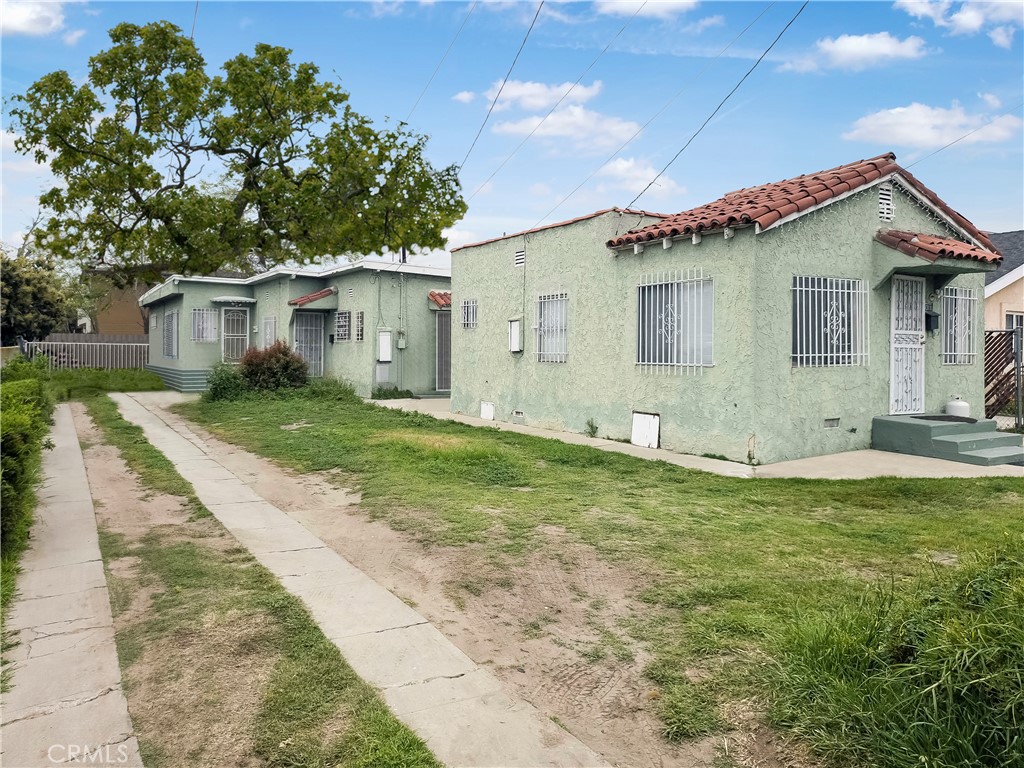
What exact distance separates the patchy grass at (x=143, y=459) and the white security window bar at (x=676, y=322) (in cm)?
655

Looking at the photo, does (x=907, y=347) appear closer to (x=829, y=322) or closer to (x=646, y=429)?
(x=829, y=322)

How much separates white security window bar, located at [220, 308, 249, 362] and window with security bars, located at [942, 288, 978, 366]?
1943cm

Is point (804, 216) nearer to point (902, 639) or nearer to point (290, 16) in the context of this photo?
point (902, 639)

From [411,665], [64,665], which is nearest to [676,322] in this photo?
[411,665]

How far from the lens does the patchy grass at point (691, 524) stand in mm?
3969

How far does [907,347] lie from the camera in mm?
11148

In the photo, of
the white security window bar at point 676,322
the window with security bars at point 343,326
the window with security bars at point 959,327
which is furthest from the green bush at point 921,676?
the window with security bars at point 343,326

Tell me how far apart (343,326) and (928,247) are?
14839 mm

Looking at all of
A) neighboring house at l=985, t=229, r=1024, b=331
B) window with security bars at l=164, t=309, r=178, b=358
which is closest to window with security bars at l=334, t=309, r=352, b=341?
window with security bars at l=164, t=309, r=178, b=358

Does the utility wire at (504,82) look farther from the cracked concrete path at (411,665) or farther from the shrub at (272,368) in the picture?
the cracked concrete path at (411,665)

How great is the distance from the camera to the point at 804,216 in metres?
9.92

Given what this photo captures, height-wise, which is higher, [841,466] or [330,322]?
[330,322]

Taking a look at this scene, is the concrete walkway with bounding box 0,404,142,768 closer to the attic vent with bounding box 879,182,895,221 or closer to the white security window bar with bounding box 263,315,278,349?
the attic vent with bounding box 879,182,895,221

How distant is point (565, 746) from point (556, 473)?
6.02 metres
